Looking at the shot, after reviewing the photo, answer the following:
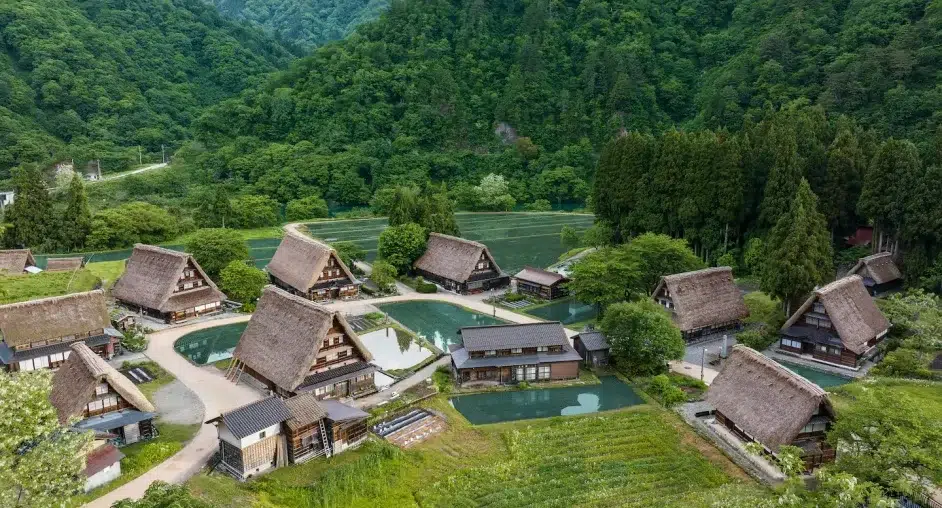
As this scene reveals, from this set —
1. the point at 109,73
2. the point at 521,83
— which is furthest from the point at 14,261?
the point at 521,83

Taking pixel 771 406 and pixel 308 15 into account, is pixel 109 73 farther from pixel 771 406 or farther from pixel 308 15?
pixel 771 406

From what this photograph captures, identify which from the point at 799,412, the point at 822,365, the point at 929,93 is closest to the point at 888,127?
the point at 929,93

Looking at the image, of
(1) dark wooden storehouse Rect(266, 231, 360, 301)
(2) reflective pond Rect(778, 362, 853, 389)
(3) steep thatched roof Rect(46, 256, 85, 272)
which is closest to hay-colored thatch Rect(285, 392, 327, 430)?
(1) dark wooden storehouse Rect(266, 231, 360, 301)

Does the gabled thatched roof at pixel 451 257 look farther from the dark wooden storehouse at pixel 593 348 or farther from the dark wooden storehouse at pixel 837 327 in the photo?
the dark wooden storehouse at pixel 837 327

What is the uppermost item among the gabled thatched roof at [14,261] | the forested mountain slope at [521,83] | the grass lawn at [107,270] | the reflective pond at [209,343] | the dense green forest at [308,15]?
the dense green forest at [308,15]


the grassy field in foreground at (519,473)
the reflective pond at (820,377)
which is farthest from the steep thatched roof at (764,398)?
the reflective pond at (820,377)
